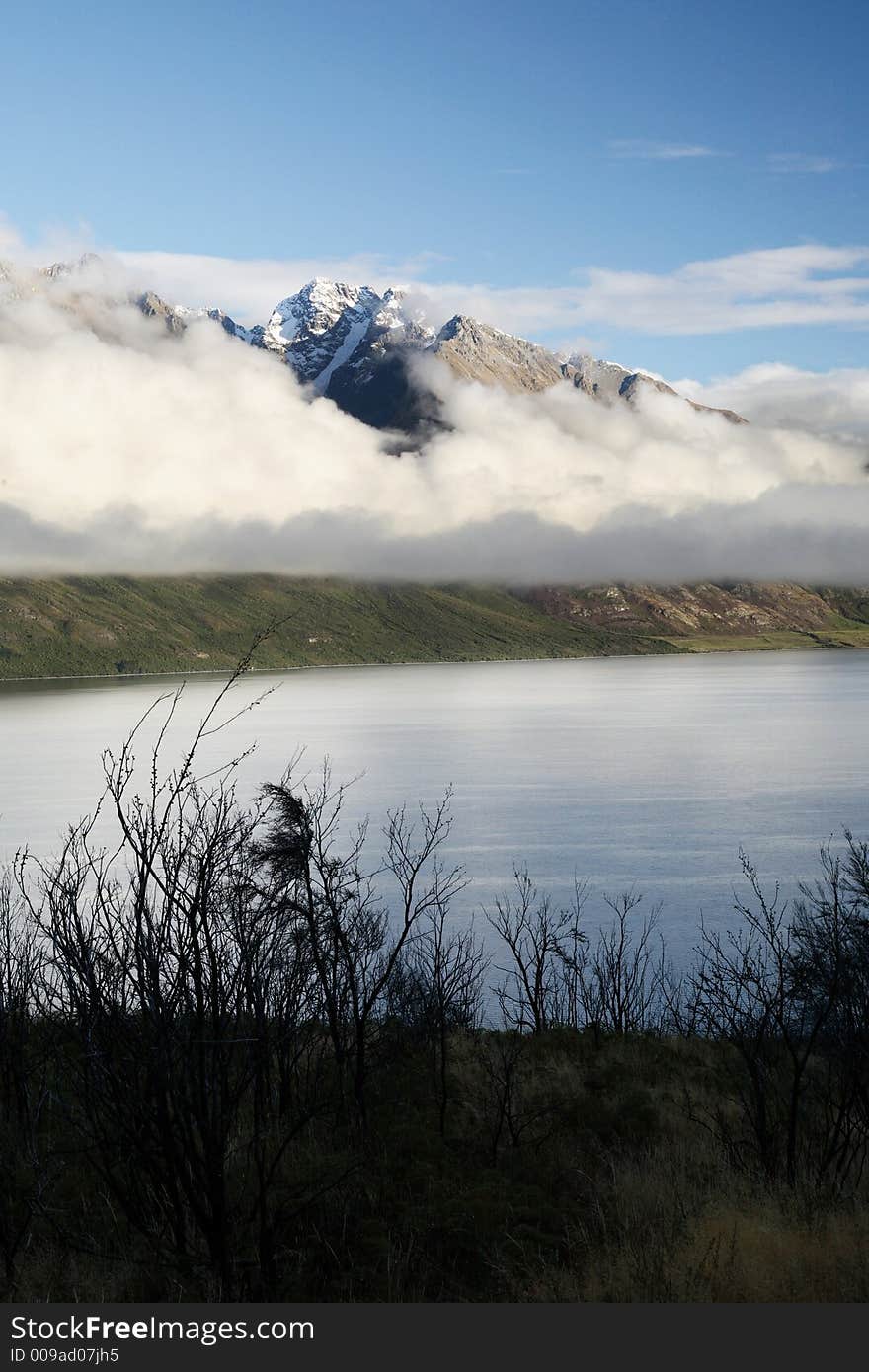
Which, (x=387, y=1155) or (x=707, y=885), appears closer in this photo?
(x=387, y=1155)

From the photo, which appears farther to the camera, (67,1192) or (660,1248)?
(67,1192)

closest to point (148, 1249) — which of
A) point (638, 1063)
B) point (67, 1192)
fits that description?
point (67, 1192)

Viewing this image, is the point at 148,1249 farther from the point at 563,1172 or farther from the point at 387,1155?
the point at 563,1172

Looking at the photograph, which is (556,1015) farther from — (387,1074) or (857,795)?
(857,795)

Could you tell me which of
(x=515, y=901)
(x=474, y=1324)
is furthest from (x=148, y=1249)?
(x=515, y=901)

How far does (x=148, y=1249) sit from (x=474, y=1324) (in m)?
6.71

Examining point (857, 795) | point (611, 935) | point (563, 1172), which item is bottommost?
point (563, 1172)

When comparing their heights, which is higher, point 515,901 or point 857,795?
point 857,795

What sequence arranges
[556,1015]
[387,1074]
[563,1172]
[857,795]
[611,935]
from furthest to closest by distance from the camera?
[857,795] < [611,935] < [556,1015] < [387,1074] < [563,1172]

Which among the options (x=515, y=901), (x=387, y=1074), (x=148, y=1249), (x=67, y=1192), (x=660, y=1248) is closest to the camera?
(x=660, y=1248)

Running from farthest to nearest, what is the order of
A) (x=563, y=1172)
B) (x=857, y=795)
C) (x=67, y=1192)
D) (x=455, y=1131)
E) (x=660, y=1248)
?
1. (x=857, y=795)
2. (x=455, y=1131)
3. (x=563, y=1172)
4. (x=67, y=1192)
5. (x=660, y=1248)

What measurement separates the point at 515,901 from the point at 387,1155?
162ft

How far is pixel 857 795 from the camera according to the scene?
356 feet

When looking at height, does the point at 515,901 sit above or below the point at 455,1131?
above
